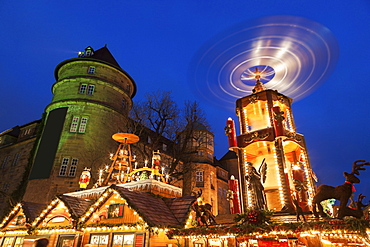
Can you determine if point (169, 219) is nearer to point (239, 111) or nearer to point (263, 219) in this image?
point (263, 219)

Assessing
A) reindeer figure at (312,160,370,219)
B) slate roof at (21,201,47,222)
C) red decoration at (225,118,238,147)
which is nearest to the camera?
reindeer figure at (312,160,370,219)

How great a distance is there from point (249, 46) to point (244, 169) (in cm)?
916

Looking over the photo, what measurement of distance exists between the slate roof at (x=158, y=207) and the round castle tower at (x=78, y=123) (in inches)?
477

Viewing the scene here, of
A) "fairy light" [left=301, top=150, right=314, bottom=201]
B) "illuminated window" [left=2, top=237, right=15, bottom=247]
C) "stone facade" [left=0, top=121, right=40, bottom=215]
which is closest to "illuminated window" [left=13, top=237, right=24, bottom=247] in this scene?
"illuminated window" [left=2, top=237, right=15, bottom=247]

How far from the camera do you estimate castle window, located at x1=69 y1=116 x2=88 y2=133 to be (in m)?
23.7

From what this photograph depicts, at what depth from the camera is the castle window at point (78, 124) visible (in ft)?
77.7

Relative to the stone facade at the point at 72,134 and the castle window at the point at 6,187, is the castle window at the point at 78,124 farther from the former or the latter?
the castle window at the point at 6,187

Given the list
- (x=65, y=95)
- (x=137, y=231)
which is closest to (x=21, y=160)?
(x=65, y=95)

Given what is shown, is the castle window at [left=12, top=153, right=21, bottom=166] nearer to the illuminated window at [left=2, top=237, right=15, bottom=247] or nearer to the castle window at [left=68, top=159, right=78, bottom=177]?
the castle window at [left=68, top=159, right=78, bottom=177]

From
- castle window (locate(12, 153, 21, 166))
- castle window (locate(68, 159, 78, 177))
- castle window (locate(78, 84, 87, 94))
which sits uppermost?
castle window (locate(78, 84, 87, 94))

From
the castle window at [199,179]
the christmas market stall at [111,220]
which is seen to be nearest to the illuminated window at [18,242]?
the christmas market stall at [111,220]

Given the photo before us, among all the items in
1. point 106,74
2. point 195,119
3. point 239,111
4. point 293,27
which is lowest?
point 239,111

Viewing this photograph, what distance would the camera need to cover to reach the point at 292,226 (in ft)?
25.4

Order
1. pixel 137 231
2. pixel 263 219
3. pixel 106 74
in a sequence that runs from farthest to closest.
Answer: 1. pixel 106 74
2. pixel 137 231
3. pixel 263 219
